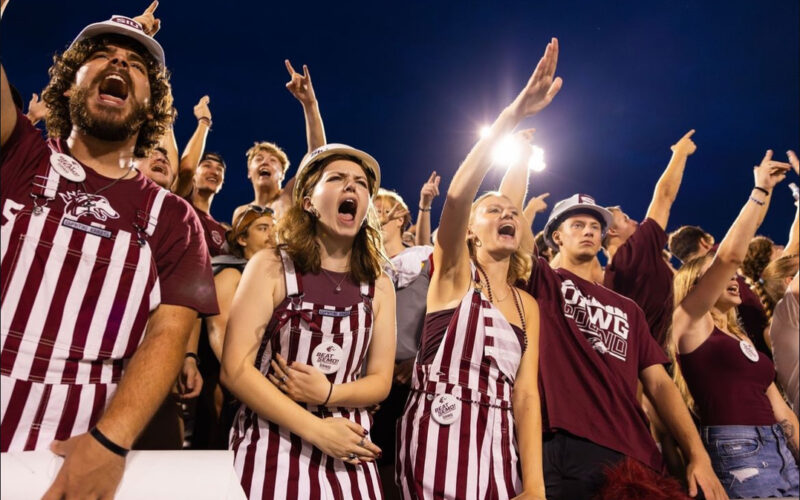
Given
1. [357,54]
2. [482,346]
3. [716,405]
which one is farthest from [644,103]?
[482,346]

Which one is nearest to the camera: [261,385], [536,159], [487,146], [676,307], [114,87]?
[114,87]

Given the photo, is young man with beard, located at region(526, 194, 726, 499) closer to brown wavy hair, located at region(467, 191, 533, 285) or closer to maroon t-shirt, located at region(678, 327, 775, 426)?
brown wavy hair, located at region(467, 191, 533, 285)

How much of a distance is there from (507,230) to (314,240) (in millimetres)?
1066

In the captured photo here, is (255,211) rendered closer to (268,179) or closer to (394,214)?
(268,179)

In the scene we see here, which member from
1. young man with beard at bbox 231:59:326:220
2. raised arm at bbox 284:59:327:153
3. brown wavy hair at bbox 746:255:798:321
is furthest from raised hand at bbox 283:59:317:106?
brown wavy hair at bbox 746:255:798:321

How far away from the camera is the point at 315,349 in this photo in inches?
85.8

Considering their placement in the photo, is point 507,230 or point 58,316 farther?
point 507,230

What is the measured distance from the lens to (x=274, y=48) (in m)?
14.5

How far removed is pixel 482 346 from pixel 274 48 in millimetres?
13644

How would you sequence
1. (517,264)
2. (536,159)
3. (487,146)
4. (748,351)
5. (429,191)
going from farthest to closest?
(429,191), (536,159), (748,351), (517,264), (487,146)

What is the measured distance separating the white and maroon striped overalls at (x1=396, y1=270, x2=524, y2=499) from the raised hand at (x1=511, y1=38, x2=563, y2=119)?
0.86 m

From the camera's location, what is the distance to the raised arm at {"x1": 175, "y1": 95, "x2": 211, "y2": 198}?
13.1 ft

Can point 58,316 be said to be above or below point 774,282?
below

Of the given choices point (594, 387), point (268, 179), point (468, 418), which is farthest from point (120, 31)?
point (594, 387)
